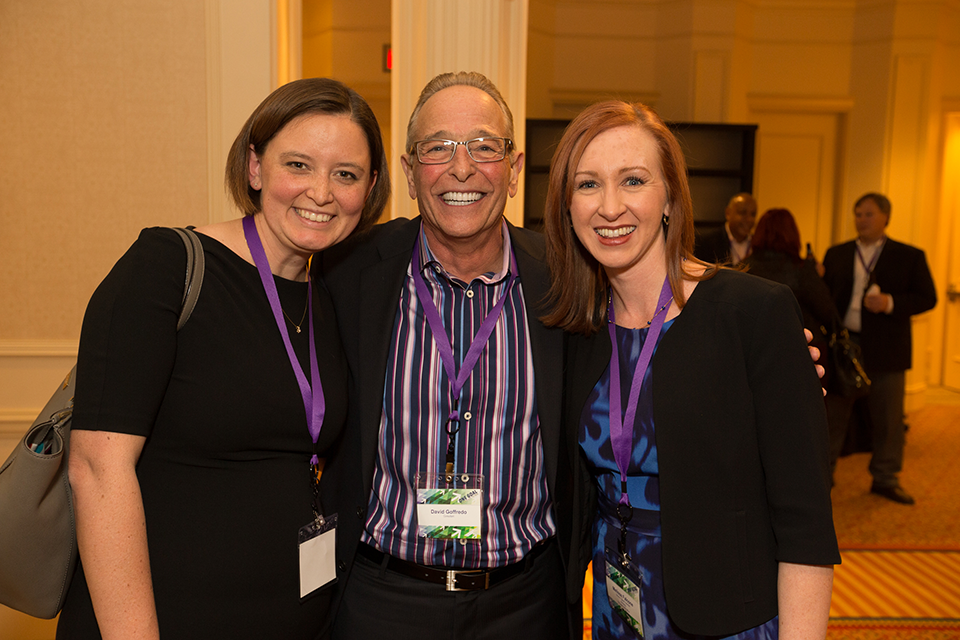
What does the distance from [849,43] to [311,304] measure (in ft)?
26.7

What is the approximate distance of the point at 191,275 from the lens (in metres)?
1.33

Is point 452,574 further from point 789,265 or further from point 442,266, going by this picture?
point 789,265

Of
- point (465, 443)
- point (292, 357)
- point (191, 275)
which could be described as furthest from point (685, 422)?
point (191, 275)

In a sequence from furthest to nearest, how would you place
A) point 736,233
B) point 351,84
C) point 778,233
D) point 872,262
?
point 351,84 < point 736,233 < point 872,262 < point 778,233

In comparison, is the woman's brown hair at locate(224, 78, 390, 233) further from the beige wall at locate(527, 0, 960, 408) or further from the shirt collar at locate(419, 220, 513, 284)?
the beige wall at locate(527, 0, 960, 408)

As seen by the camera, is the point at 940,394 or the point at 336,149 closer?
the point at 336,149

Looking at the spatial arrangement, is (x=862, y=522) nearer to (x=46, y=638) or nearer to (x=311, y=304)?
(x=311, y=304)

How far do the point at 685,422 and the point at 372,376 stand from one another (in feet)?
2.45

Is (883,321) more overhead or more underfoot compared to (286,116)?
more underfoot

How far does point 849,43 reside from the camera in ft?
25.1

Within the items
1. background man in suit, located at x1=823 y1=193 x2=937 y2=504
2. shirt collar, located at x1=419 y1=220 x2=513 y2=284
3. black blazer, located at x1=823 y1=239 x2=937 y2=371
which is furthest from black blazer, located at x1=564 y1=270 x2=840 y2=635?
black blazer, located at x1=823 y1=239 x2=937 y2=371

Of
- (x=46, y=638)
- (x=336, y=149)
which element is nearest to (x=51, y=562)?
(x=336, y=149)

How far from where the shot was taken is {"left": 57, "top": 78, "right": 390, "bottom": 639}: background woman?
4.04ft

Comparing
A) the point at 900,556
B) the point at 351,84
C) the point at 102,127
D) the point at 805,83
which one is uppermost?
the point at 805,83
